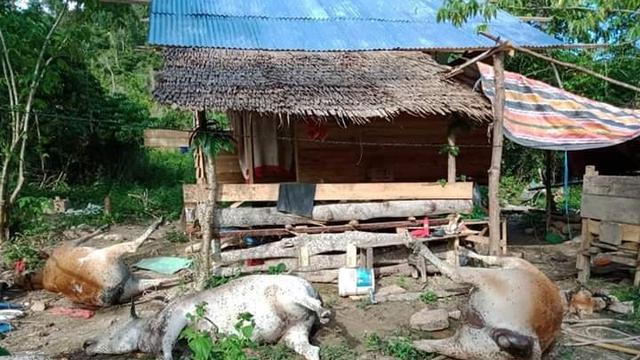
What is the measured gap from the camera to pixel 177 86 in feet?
21.3

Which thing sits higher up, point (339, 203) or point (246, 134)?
point (246, 134)

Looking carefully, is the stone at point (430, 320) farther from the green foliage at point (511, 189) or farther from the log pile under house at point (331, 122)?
the green foliage at point (511, 189)

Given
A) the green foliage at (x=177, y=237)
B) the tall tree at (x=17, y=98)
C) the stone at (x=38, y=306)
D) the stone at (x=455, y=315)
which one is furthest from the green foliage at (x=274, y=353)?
the tall tree at (x=17, y=98)

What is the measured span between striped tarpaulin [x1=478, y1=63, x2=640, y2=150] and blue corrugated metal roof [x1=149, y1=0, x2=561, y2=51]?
1253 millimetres

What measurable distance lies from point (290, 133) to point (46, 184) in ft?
33.6

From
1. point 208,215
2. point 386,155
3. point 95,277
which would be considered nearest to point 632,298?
point 386,155

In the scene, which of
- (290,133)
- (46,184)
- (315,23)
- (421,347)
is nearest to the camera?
(421,347)

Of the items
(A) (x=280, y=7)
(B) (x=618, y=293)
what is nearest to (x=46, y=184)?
(A) (x=280, y=7)

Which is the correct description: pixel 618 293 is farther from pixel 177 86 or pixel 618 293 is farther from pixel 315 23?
pixel 315 23

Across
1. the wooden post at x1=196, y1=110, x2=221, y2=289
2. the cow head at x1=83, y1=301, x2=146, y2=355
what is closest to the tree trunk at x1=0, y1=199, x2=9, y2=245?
the wooden post at x1=196, y1=110, x2=221, y2=289

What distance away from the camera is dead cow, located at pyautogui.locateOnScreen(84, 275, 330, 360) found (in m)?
4.76

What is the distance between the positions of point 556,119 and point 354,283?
13.7 feet

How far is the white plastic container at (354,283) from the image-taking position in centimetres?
645

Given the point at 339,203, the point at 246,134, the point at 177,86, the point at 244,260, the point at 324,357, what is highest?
the point at 177,86
